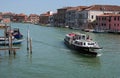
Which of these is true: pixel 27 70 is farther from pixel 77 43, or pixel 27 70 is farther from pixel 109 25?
pixel 109 25

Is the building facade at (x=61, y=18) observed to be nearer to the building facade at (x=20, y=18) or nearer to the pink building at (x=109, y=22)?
the pink building at (x=109, y=22)

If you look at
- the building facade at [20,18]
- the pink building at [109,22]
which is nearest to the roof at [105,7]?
the pink building at [109,22]

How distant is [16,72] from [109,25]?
2864cm

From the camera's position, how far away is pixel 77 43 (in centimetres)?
1717

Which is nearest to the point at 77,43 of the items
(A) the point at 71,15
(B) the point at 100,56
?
(B) the point at 100,56

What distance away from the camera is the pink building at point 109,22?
37.8m

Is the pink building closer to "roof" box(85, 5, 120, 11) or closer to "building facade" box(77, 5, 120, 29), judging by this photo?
"building facade" box(77, 5, 120, 29)

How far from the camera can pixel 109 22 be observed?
39094mm

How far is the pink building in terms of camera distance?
3778cm

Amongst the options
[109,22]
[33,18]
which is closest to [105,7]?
[109,22]

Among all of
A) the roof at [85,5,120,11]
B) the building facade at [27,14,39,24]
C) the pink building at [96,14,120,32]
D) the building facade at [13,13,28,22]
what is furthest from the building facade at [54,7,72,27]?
the building facade at [13,13,28,22]

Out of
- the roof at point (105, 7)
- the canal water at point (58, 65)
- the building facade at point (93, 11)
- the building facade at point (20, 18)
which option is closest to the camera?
the canal water at point (58, 65)

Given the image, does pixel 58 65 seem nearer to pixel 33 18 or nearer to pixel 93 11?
pixel 93 11

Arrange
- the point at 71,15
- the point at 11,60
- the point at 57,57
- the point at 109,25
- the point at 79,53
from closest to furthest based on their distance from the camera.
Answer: the point at 11,60 → the point at 57,57 → the point at 79,53 → the point at 109,25 → the point at 71,15
